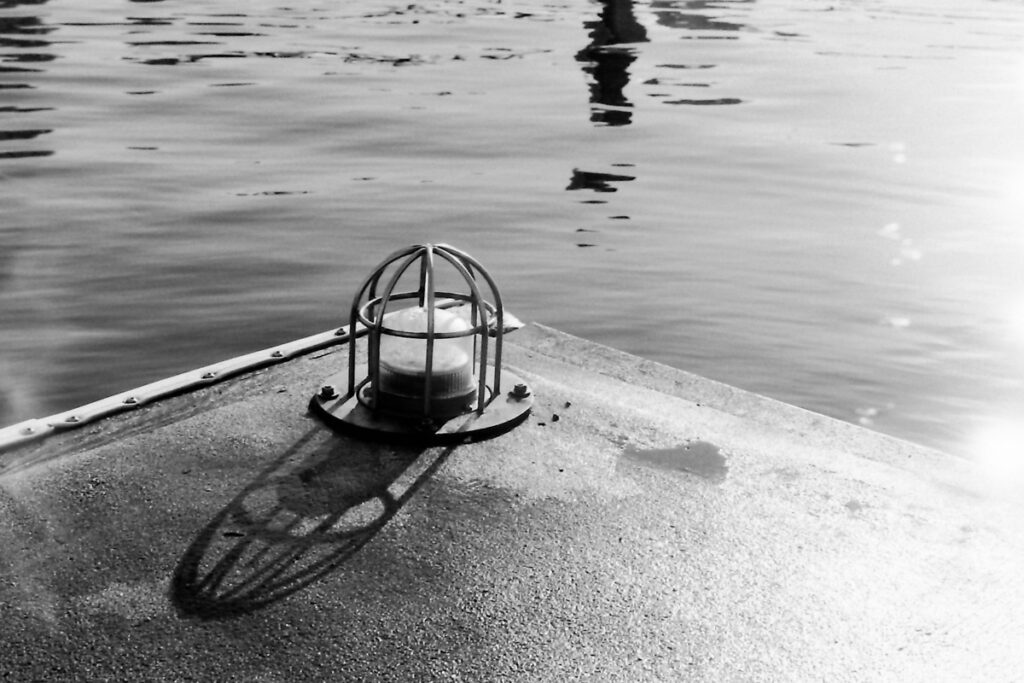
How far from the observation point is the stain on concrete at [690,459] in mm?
4191

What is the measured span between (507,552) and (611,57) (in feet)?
60.3

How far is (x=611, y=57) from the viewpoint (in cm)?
2100

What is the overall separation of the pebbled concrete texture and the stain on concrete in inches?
0.4

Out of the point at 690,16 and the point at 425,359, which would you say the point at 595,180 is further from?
the point at 690,16

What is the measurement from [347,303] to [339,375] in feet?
14.4

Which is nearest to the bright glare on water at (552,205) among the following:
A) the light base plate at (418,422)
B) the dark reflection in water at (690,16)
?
the light base plate at (418,422)

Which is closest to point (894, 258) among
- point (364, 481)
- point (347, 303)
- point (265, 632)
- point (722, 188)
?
A: point (722, 188)

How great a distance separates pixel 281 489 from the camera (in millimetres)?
3916

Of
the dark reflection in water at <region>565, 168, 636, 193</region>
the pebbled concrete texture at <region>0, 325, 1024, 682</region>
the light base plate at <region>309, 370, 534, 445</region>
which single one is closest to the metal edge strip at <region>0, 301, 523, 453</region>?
the pebbled concrete texture at <region>0, 325, 1024, 682</region>

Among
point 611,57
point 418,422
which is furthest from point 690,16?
point 418,422

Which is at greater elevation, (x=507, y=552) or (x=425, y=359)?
(x=425, y=359)

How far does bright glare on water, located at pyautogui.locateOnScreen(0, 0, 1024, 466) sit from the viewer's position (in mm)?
8469

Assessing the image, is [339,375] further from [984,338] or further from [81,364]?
[984,338]

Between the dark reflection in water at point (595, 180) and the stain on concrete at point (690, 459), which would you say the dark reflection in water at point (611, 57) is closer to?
the dark reflection in water at point (595, 180)
